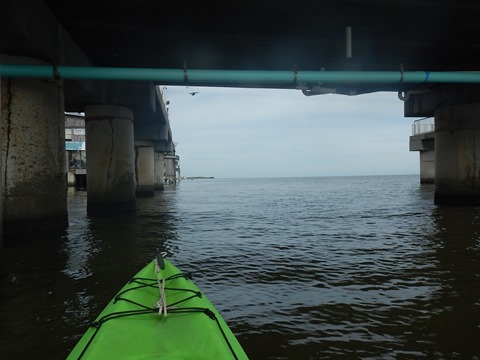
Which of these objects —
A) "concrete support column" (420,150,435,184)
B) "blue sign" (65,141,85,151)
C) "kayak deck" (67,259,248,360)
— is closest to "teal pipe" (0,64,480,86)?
"kayak deck" (67,259,248,360)

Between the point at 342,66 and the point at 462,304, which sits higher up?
the point at 342,66

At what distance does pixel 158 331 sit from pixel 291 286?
3456mm

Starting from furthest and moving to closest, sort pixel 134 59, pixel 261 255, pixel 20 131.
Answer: pixel 134 59
pixel 20 131
pixel 261 255

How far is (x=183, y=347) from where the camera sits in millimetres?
3135

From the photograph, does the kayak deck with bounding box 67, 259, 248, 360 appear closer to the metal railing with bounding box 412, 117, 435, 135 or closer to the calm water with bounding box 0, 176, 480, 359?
the calm water with bounding box 0, 176, 480, 359

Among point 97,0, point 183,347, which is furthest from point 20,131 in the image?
point 183,347

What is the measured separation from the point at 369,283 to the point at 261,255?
3.09m

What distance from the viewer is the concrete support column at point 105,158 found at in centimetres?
1689

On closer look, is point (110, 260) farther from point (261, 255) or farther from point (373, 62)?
point (373, 62)

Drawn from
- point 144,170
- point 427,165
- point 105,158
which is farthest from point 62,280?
point 427,165

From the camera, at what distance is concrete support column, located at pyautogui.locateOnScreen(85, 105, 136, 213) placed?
16891mm

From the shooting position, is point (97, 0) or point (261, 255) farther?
point (97, 0)

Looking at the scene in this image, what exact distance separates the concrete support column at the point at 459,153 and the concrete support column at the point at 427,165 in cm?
2932

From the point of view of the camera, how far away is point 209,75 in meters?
11.3
